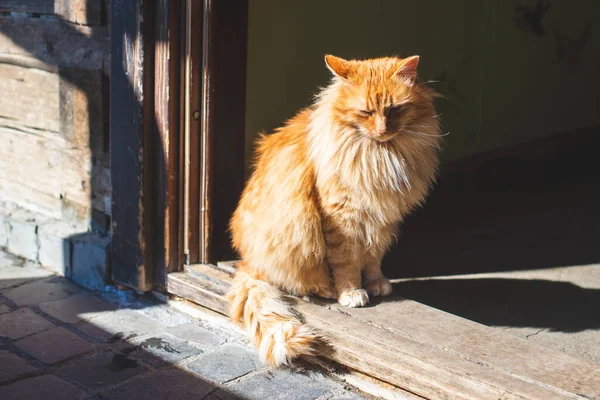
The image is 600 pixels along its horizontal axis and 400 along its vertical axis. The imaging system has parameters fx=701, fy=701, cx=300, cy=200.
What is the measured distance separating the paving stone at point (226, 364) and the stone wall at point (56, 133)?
3.00 ft

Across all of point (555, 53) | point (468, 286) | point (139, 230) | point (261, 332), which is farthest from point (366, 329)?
point (555, 53)

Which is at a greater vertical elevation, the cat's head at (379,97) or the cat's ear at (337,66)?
the cat's ear at (337,66)

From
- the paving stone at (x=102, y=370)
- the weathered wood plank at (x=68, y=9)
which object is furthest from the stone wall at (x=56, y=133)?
the paving stone at (x=102, y=370)

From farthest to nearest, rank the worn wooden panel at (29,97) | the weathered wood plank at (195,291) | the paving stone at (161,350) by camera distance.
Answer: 1. the worn wooden panel at (29,97)
2. the weathered wood plank at (195,291)
3. the paving stone at (161,350)

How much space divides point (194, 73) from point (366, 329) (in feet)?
4.24

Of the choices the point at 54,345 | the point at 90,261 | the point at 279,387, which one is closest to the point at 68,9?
the point at 90,261

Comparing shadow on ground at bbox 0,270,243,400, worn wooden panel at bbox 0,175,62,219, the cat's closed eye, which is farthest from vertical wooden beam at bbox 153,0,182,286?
the cat's closed eye

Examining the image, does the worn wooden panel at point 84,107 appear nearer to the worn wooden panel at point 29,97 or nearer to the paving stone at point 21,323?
the worn wooden panel at point 29,97

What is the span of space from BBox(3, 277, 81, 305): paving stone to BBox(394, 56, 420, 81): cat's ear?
1930mm

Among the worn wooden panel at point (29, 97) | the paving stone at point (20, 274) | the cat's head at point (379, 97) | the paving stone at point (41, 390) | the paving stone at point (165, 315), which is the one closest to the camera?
the paving stone at point (41, 390)

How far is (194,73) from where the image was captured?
298 cm

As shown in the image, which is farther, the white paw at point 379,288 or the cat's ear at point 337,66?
the white paw at point 379,288

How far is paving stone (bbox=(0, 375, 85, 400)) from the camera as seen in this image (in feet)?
8.03

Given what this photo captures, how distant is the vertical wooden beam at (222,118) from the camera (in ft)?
9.83
